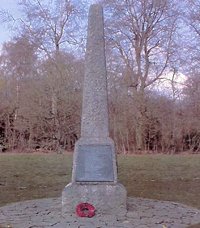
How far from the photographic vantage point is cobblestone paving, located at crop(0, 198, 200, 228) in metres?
5.62

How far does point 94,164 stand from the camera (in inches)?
252

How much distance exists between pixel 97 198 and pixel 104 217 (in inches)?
12.1

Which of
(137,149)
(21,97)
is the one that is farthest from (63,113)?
(137,149)

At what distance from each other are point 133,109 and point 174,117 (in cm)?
238

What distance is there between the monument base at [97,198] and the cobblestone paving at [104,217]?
137 millimetres

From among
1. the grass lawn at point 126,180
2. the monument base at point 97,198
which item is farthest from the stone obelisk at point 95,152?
the grass lawn at point 126,180

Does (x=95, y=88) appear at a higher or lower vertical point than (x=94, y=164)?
higher

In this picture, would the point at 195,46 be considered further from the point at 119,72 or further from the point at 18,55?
the point at 18,55

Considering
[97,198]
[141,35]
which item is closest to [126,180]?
[97,198]

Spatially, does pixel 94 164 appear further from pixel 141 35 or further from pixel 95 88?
pixel 141 35

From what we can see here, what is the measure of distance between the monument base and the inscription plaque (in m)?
0.18

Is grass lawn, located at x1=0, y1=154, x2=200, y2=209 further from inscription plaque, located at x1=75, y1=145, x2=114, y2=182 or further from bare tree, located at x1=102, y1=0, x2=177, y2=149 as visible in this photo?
bare tree, located at x1=102, y1=0, x2=177, y2=149

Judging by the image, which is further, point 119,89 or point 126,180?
point 119,89

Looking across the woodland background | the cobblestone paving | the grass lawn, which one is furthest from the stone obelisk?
the woodland background
